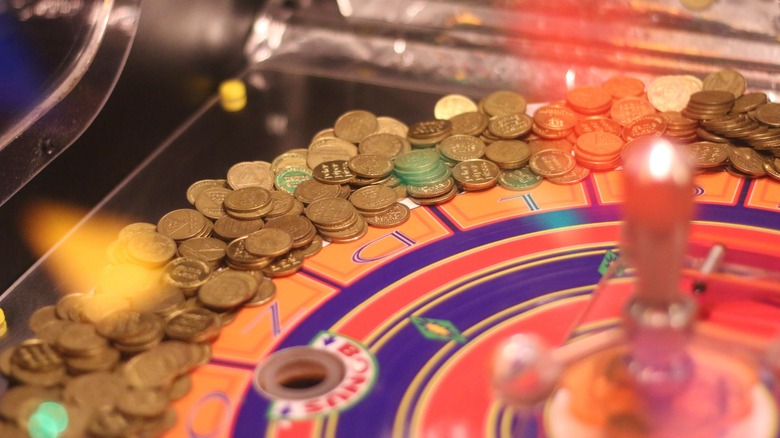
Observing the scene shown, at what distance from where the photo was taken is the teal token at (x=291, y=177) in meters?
2.10

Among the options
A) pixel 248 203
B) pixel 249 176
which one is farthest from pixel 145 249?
pixel 249 176

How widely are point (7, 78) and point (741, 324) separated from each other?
1617 millimetres

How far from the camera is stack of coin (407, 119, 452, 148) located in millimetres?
2189

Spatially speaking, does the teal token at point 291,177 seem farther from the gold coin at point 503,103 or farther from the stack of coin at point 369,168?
the gold coin at point 503,103

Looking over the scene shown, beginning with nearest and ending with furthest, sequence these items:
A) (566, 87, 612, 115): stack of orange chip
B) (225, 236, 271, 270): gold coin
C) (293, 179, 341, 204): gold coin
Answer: (225, 236, 271, 270): gold coin
(293, 179, 341, 204): gold coin
(566, 87, 612, 115): stack of orange chip

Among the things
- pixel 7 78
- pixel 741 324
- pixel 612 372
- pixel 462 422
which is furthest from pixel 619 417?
pixel 7 78

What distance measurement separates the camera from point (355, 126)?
7.50ft

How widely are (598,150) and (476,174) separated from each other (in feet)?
0.89

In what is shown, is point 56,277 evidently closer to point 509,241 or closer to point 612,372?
point 509,241

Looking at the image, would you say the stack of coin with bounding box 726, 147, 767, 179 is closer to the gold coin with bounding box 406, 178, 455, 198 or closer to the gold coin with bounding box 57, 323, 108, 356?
the gold coin with bounding box 406, 178, 455, 198

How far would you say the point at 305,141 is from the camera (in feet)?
7.62

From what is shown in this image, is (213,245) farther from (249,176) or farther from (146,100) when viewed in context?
(146,100)

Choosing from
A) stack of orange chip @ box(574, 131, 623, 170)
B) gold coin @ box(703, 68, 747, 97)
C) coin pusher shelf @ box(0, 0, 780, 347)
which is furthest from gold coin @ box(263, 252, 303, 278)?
gold coin @ box(703, 68, 747, 97)

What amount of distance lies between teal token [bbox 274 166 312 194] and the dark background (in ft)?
1.24
